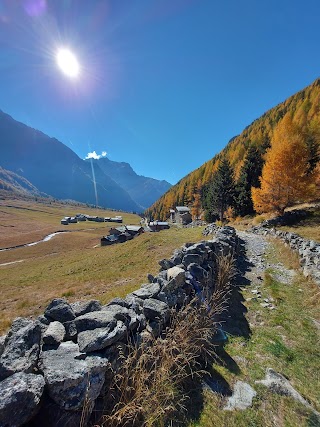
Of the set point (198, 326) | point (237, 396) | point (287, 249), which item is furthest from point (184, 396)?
point (287, 249)

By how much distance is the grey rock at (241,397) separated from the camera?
4328mm

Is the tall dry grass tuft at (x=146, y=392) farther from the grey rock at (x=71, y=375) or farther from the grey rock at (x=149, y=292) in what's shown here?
the grey rock at (x=149, y=292)

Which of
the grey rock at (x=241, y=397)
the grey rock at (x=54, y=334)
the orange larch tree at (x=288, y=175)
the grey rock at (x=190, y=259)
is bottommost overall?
the grey rock at (x=241, y=397)

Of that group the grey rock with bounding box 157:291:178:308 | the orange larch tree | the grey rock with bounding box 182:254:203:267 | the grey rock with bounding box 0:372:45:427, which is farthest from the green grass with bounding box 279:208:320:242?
the grey rock with bounding box 0:372:45:427

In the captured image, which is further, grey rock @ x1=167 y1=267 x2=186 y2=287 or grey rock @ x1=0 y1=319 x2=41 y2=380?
grey rock @ x1=167 y1=267 x2=186 y2=287

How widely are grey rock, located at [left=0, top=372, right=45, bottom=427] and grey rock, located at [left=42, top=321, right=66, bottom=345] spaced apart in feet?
3.00

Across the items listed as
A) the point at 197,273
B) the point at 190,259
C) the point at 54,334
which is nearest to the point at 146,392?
the point at 54,334

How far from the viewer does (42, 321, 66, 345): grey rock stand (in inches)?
148

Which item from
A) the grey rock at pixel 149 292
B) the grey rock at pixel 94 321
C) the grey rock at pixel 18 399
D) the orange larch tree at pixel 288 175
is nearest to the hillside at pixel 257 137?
the orange larch tree at pixel 288 175

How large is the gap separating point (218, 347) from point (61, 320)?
4.27 metres

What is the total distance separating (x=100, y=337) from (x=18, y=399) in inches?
53.4

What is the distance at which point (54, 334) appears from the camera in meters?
3.85

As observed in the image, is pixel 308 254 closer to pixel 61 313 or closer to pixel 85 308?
pixel 85 308

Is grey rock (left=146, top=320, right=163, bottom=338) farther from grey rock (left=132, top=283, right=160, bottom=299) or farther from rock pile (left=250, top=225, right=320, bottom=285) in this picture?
rock pile (left=250, top=225, right=320, bottom=285)
